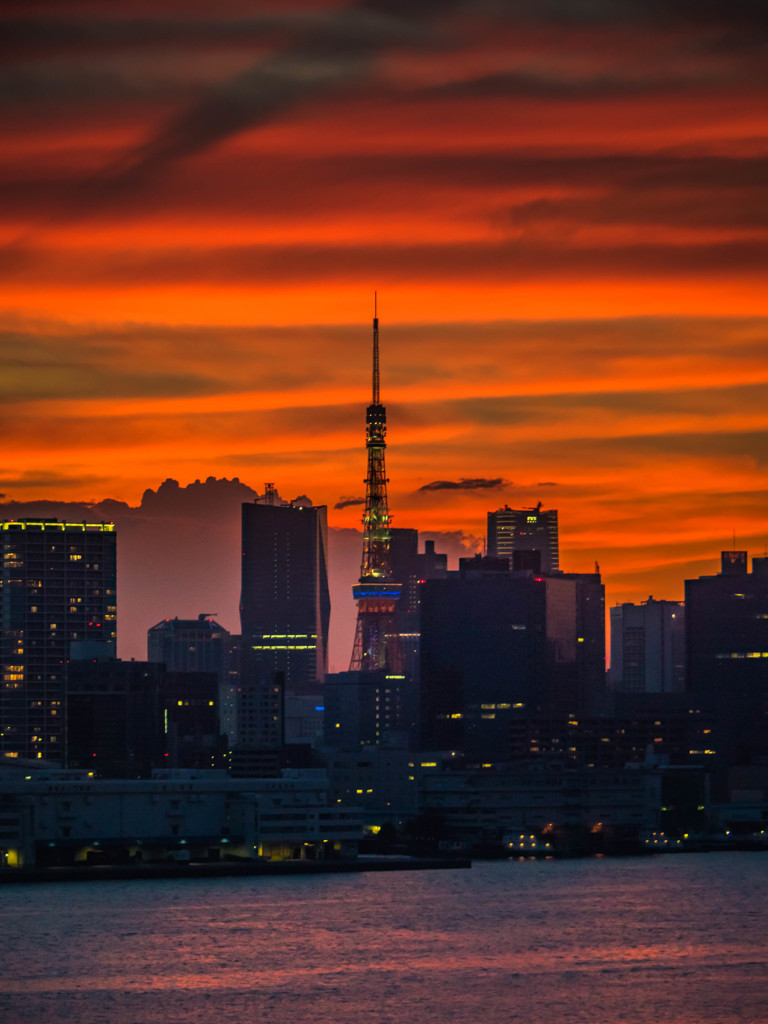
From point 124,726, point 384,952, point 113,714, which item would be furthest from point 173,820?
point 113,714

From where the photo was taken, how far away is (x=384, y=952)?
236 ft

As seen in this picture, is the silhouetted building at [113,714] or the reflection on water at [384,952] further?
the silhouetted building at [113,714]

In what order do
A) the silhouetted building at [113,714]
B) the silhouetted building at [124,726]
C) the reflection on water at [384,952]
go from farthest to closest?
the silhouetted building at [113,714], the silhouetted building at [124,726], the reflection on water at [384,952]

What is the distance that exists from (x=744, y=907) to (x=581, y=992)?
2746 cm

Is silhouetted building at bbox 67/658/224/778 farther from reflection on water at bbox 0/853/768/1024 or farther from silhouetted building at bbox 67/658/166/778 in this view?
reflection on water at bbox 0/853/768/1024

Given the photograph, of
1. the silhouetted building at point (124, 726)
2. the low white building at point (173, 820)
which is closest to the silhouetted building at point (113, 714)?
the silhouetted building at point (124, 726)

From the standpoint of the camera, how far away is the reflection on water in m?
60.0

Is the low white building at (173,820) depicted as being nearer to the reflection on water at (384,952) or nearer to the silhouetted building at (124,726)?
the reflection on water at (384,952)

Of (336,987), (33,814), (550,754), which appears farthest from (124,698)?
(336,987)

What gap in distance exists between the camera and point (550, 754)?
7190 inches

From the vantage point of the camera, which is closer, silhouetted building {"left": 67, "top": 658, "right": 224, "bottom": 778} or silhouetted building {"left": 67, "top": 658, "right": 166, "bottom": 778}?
silhouetted building {"left": 67, "top": 658, "right": 224, "bottom": 778}

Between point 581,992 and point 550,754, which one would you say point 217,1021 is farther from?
point 550,754

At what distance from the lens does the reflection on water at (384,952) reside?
197 ft

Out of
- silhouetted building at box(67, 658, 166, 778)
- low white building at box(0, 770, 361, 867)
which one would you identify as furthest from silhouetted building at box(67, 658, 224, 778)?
low white building at box(0, 770, 361, 867)
